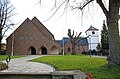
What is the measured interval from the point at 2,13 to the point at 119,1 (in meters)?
45.5

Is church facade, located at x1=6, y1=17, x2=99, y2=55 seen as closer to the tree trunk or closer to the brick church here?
the brick church

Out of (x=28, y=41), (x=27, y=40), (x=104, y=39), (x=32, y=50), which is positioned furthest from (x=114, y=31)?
(x=32, y=50)

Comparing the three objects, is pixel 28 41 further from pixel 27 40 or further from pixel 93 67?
pixel 93 67

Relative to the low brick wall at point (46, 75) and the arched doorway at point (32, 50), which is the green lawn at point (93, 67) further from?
the arched doorway at point (32, 50)

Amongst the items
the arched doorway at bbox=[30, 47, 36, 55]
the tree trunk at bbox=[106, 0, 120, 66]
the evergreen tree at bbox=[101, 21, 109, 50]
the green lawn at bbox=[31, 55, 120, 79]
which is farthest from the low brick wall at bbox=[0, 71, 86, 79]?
the arched doorway at bbox=[30, 47, 36, 55]

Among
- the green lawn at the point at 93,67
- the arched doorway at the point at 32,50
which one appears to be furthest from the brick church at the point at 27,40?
the green lawn at the point at 93,67

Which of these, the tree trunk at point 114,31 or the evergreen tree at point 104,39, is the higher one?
the evergreen tree at point 104,39

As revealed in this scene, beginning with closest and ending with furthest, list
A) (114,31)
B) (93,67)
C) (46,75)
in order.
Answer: (46,75), (114,31), (93,67)

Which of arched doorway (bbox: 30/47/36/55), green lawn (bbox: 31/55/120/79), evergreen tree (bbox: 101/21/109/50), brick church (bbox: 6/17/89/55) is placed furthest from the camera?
arched doorway (bbox: 30/47/36/55)

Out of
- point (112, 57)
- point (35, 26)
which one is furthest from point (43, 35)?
point (112, 57)

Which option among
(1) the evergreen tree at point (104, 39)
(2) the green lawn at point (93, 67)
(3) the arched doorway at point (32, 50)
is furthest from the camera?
(3) the arched doorway at point (32, 50)

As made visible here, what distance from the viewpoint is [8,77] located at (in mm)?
8047

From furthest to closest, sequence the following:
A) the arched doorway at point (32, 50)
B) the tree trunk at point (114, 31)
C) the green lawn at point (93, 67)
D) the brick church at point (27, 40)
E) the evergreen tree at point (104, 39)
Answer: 1. the arched doorway at point (32, 50)
2. the evergreen tree at point (104, 39)
3. the brick church at point (27, 40)
4. the tree trunk at point (114, 31)
5. the green lawn at point (93, 67)

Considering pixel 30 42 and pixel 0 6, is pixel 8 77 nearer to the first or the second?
pixel 0 6
